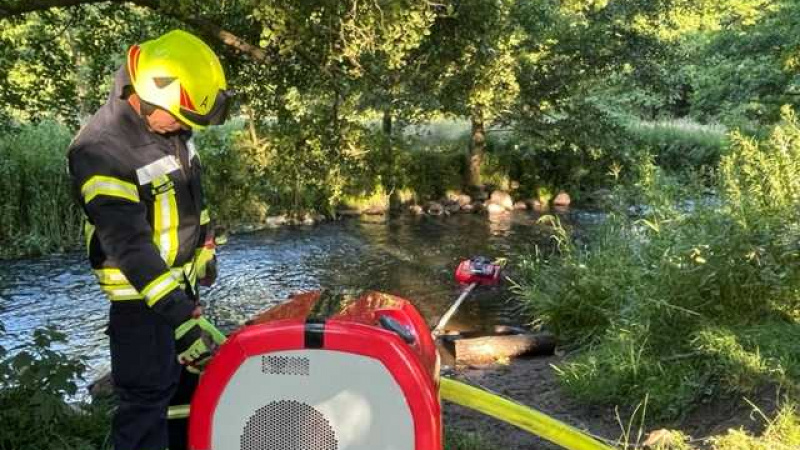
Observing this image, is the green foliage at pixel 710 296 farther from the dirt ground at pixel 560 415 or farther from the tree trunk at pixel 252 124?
the tree trunk at pixel 252 124

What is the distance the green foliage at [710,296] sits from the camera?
4.22 m

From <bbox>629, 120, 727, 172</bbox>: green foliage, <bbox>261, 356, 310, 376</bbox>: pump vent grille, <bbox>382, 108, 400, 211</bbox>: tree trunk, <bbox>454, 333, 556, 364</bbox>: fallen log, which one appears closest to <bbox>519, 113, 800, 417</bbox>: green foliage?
<bbox>454, 333, 556, 364</bbox>: fallen log

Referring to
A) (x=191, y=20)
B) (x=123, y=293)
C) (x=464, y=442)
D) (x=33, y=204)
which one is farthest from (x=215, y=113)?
(x=33, y=204)

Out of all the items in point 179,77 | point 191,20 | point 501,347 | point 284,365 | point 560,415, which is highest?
point 191,20

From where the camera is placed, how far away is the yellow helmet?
8.15ft

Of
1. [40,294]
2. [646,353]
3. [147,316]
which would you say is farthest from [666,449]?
[40,294]

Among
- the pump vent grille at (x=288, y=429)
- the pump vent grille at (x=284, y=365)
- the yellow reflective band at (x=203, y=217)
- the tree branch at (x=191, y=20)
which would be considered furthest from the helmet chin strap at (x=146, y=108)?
the tree branch at (x=191, y=20)

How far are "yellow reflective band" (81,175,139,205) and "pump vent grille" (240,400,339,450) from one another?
840 mm

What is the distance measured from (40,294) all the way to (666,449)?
817cm

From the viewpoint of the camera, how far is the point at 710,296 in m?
4.73

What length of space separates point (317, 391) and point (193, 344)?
460 mm

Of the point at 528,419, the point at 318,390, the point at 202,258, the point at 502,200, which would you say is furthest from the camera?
the point at 502,200

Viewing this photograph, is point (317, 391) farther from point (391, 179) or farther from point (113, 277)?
point (391, 179)

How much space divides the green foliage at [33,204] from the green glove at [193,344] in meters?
9.99
